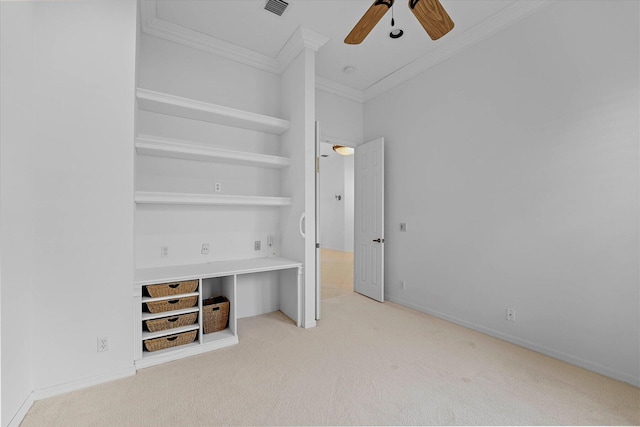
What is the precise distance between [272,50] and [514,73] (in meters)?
2.54

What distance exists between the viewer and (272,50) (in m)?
3.23

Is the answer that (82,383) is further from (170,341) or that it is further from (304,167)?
(304,167)

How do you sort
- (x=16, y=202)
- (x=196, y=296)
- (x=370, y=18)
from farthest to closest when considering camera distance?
1. (x=196, y=296)
2. (x=370, y=18)
3. (x=16, y=202)

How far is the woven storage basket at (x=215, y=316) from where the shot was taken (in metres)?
2.68

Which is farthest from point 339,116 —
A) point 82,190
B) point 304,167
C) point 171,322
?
point 171,322

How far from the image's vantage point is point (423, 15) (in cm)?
183

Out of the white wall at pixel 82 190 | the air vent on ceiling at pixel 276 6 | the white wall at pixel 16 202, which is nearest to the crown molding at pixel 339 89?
the air vent on ceiling at pixel 276 6

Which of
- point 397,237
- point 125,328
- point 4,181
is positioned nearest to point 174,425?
point 125,328

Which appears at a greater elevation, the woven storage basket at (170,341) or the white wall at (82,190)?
the white wall at (82,190)

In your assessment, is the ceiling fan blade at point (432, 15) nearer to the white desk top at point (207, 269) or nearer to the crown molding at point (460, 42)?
the crown molding at point (460, 42)

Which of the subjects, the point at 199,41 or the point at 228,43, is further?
the point at 228,43

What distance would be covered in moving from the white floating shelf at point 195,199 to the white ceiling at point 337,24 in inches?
68.4

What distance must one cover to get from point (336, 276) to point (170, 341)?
3.58 m

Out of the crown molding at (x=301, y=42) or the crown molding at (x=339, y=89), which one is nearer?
the crown molding at (x=301, y=42)
